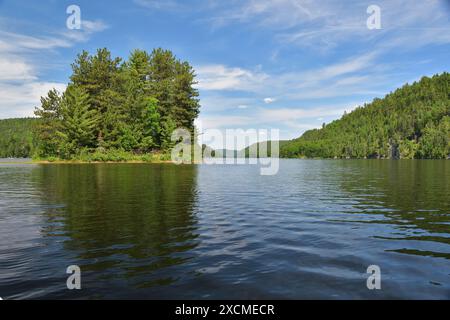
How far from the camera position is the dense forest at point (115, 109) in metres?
92.4

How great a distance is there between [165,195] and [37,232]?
42.8 ft

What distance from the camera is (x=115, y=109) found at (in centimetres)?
9938

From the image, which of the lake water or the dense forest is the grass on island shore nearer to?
the dense forest

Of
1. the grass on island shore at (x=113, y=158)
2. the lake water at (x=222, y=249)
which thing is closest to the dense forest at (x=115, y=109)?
the grass on island shore at (x=113, y=158)

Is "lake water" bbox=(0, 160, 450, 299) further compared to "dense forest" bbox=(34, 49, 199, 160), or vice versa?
"dense forest" bbox=(34, 49, 199, 160)

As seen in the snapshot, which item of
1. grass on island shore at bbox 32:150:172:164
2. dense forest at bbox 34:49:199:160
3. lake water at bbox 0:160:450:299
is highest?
dense forest at bbox 34:49:199:160

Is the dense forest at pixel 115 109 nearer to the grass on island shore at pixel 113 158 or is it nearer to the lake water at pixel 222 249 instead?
the grass on island shore at pixel 113 158

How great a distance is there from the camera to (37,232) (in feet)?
47.1

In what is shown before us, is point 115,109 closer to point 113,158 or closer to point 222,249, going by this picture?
point 113,158

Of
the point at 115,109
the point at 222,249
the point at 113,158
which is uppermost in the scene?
the point at 115,109

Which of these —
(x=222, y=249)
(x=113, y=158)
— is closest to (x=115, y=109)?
(x=113, y=158)

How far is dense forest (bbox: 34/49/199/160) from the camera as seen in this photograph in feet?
303

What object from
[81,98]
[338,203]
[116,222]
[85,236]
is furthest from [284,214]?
[81,98]

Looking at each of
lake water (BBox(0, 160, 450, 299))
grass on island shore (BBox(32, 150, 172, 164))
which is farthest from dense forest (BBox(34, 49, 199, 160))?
lake water (BBox(0, 160, 450, 299))
